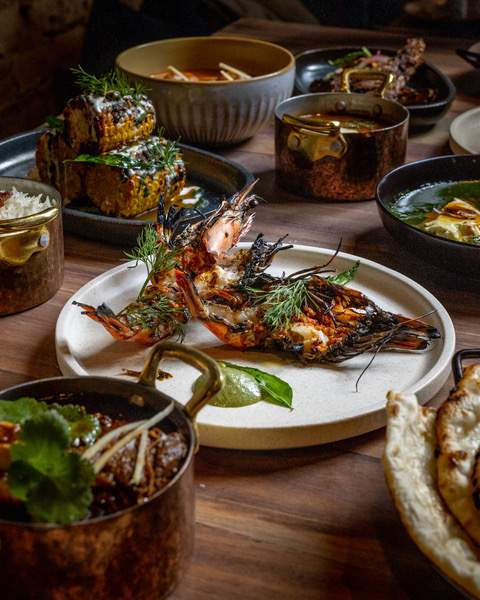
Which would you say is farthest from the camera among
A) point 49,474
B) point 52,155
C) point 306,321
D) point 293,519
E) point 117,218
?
point 52,155

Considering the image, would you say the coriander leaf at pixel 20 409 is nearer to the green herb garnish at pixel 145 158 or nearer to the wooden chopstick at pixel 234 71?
the green herb garnish at pixel 145 158

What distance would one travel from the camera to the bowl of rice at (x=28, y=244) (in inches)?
57.8

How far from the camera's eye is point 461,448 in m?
1.00

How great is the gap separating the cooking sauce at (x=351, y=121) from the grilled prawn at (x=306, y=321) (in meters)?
0.75

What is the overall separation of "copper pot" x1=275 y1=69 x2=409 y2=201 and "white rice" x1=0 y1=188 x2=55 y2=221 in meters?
0.65

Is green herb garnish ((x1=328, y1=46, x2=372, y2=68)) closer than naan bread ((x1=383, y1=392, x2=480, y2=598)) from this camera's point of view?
No

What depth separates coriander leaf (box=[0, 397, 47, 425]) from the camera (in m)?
0.95

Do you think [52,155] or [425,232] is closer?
[425,232]

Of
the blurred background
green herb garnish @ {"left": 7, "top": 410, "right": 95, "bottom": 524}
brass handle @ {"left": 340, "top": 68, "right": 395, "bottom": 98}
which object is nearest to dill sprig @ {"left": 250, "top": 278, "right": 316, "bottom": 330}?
green herb garnish @ {"left": 7, "top": 410, "right": 95, "bottom": 524}

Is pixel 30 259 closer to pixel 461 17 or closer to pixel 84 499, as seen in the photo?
pixel 84 499

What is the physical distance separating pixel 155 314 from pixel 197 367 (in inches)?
17.9

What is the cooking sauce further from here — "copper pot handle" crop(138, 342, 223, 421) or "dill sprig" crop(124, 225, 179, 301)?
"copper pot handle" crop(138, 342, 223, 421)

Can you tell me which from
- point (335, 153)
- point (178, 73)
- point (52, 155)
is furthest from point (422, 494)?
point (178, 73)

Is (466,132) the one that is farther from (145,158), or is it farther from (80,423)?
(80,423)
